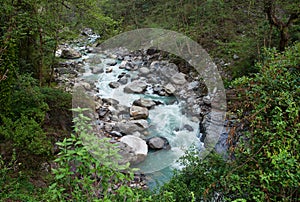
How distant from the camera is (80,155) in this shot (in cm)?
150

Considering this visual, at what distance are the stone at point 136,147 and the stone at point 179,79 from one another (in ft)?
10.8

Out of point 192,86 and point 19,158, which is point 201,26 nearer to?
point 192,86

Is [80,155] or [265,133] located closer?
Answer: [80,155]

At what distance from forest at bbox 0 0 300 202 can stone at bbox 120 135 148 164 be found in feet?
1.15

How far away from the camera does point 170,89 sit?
8.32 metres

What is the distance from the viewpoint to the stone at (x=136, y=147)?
5267 mm

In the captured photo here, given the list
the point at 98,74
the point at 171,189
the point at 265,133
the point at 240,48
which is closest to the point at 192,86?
the point at 240,48

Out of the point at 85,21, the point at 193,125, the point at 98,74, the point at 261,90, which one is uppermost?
the point at 261,90

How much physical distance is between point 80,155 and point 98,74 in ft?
28.1

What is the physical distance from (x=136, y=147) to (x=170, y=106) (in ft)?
7.93

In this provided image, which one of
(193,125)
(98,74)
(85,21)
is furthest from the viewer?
(98,74)

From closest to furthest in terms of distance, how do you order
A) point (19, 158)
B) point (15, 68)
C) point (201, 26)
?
point (19, 158)
point (15, 68)
point (201, 26)

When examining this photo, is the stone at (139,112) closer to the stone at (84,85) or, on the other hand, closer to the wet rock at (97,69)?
the stone at (84,85)

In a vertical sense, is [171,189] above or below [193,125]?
above
